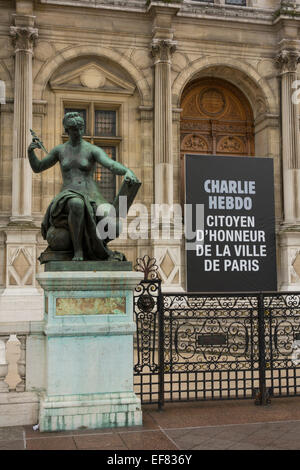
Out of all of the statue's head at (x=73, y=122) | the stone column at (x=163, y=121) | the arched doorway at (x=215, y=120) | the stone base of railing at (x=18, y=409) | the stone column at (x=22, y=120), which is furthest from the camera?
the arched doorway at (x=215, y=120)

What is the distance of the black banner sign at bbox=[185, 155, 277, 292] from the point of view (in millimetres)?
16156

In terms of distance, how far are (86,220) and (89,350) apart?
1.47 metres

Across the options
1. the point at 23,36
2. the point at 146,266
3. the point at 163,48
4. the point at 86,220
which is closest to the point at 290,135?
the point at 163,48

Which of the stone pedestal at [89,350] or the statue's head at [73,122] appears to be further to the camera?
the statue's head at [73,122]

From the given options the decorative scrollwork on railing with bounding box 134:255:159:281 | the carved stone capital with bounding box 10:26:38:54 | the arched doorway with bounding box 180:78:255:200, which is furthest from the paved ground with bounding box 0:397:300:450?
the arched doorway with bounding box 180:78:255:200

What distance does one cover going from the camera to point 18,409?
6.06m

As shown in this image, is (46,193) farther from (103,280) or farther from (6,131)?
(103,280)

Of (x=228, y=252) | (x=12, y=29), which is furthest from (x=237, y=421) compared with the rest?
(x=12, y=29)

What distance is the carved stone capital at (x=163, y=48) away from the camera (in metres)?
16.2

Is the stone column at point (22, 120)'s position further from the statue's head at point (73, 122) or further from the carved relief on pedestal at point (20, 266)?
the statue's head at point (73, 122)

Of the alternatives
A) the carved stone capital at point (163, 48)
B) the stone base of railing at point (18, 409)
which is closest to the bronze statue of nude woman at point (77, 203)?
the stone base of railing at point (18, 409)

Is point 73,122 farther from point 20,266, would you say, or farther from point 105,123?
point 105,123

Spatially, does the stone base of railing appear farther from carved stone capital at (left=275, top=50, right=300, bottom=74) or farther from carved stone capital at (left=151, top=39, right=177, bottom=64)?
carved stone capital at (left=275, top=50, right=300, bottom=74)

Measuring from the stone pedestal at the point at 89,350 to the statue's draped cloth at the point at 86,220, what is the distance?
27cm
